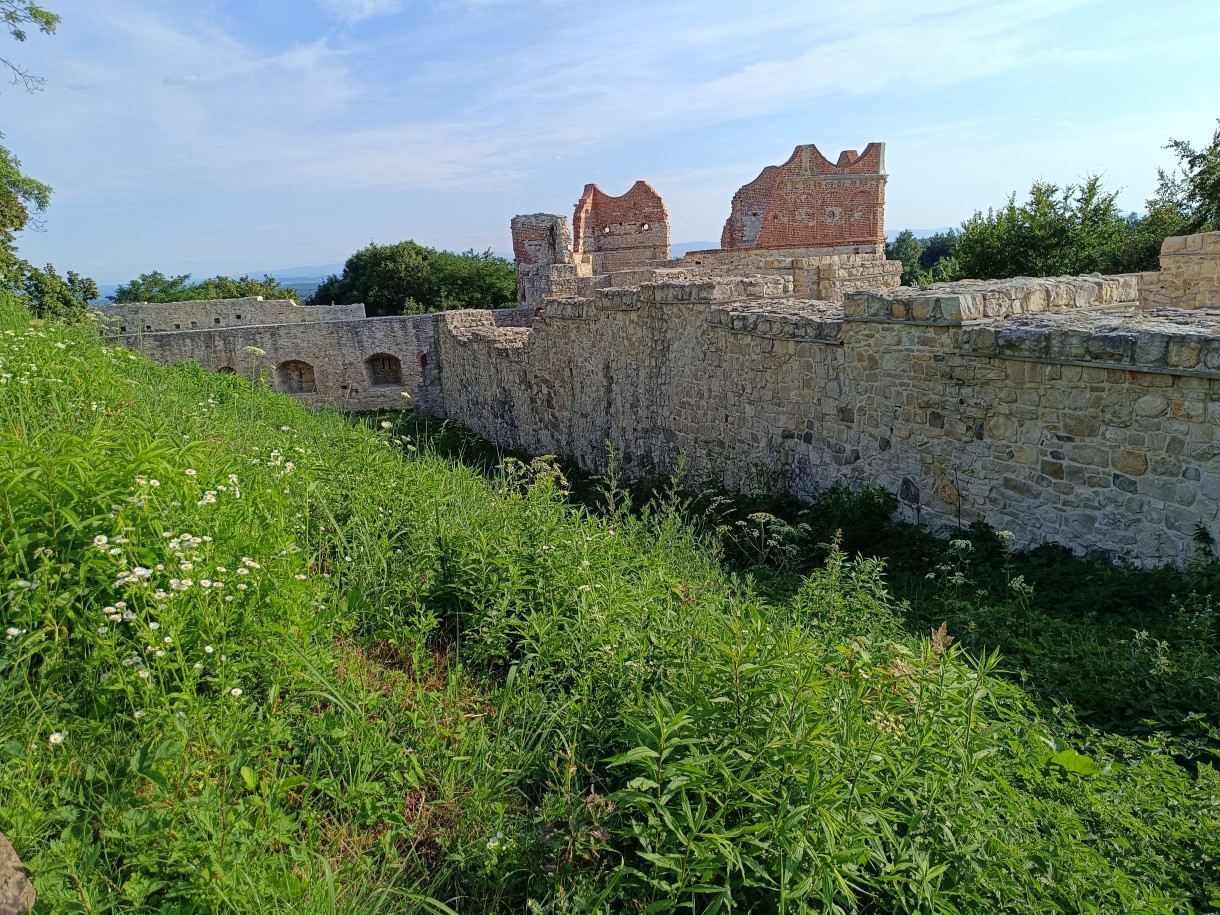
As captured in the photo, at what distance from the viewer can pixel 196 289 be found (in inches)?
1674

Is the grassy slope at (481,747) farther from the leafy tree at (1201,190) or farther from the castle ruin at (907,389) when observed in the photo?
the leafy tree at (1201,190)

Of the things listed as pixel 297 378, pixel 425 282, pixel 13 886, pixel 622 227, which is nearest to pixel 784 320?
pixel 13 886

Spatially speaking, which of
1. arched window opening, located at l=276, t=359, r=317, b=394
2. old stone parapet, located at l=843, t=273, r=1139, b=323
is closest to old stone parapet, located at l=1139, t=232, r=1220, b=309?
old stone parapet, located at l=843, t=273, r=1139, b=323

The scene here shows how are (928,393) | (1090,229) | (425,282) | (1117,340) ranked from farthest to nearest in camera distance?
(425,282) → (1090,229) → (928,393) → (1117,340)

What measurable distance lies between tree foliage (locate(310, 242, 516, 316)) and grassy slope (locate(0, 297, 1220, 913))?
33.7 m

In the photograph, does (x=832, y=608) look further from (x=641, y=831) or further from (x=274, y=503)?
(x=274, y=503)

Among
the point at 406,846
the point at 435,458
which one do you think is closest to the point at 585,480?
the point at 435,458

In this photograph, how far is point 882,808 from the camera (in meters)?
2.34

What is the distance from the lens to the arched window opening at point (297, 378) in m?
20.6

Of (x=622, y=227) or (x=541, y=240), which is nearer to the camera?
(x=541, y=240)

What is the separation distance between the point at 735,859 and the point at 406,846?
1108 mm

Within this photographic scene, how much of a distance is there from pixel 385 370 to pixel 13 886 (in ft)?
67.4

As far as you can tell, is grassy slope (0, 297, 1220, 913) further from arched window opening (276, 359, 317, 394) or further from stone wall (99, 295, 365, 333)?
stone wall (99, 295, 365, 333)

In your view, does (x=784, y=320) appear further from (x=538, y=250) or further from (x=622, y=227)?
(x=622, y=227)
